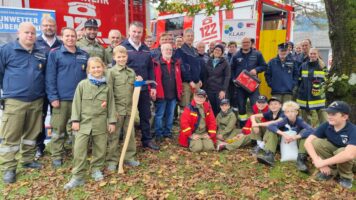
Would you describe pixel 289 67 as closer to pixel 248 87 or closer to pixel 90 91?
pixel 248 87

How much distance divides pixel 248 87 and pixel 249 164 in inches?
90.9

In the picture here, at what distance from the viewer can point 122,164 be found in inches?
200

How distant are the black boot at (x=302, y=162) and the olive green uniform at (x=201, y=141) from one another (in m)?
1.61

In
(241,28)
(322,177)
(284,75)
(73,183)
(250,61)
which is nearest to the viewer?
(73,183)

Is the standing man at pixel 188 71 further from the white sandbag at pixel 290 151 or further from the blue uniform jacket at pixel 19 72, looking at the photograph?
the blue uniform jacket at pixel 19 72

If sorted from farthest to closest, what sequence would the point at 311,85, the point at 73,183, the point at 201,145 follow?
the point at 311,85 → the point at 201,145 → the point at 73,183

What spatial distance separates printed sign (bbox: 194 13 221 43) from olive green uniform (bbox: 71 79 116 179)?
23.2 ft

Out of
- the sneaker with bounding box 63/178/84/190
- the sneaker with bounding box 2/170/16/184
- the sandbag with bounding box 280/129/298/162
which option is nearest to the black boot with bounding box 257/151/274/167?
the sandbag with bounding box 280/129/298/162

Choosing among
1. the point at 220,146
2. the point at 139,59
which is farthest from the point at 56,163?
the point at 220,146

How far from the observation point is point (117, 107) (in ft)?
16.8

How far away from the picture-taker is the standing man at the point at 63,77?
4875 mm

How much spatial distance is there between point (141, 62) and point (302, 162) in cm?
309

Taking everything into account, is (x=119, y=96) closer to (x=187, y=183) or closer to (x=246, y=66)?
(x=187, y=183)

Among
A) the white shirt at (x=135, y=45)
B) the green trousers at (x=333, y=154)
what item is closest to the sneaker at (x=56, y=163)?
the white shirt at (x=135, y=45)
